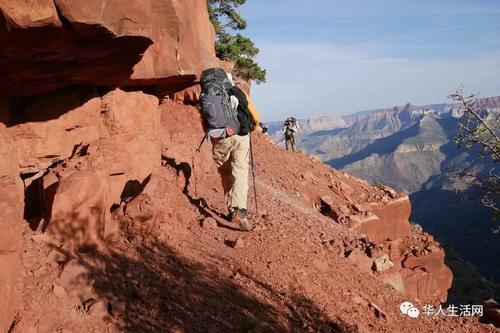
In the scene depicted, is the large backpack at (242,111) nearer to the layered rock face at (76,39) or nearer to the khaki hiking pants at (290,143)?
the layered rock face at (76,39)

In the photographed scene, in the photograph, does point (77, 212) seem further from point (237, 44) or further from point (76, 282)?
point (237, 44)

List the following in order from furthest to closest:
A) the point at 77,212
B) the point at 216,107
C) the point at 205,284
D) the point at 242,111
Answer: the point at 242,111 < the point at 216,107 < the point at 205,284 < the point at 77,212

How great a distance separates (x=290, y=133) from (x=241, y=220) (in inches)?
589

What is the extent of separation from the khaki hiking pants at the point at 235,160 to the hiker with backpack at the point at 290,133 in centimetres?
1467

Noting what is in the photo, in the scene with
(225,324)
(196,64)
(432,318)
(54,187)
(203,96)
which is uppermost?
(196,64)

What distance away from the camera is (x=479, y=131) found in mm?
5863

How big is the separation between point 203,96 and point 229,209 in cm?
179

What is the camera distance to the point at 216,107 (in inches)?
263

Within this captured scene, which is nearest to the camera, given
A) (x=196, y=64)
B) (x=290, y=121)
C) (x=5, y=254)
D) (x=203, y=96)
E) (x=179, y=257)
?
(x=5, y=254)

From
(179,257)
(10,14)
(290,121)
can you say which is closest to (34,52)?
(10,14)

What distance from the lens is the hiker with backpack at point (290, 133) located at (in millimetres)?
21703

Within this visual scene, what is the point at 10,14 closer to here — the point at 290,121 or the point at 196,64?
the point at 196,64

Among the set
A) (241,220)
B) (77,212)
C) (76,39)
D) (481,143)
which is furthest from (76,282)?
(481,143)

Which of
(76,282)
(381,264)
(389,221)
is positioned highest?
(76,282)
